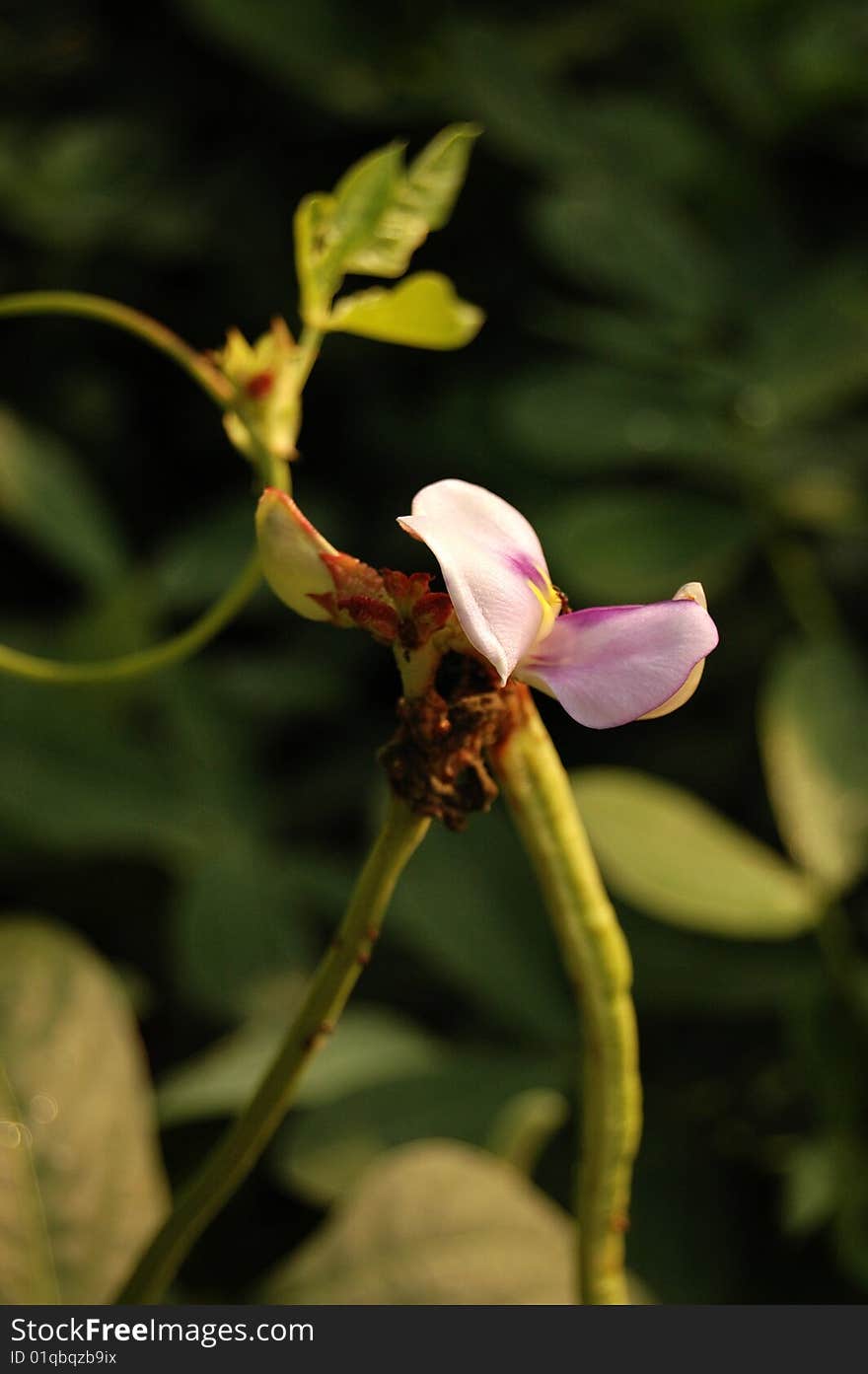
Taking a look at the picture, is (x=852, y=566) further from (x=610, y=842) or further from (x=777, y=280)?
(x=610, y=842)

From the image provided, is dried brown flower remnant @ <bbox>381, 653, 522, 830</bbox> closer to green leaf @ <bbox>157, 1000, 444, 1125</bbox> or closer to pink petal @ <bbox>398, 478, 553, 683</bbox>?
pink petal @ <bbox>398, 478, 553, 683</bbox>

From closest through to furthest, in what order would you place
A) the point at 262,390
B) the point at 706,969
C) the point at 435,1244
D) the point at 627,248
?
the point at 262,390 < the point at 435,1244 < the point at 706,969 < the point at 627,248

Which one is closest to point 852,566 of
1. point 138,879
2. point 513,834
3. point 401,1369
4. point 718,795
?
point 718,795

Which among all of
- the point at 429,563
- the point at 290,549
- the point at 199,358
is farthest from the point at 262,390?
the point at 429,563

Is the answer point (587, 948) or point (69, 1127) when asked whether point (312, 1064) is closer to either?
point (69, 1127)

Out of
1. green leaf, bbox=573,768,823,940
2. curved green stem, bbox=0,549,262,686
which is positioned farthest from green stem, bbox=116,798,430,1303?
green leaf, bbox=573,768,823,940

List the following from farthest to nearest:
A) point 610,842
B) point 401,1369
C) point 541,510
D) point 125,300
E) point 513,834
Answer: point 125,300
point 541,510
point 513,834
point 610,842
point 401,1369

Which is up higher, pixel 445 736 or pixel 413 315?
pixel 413 315

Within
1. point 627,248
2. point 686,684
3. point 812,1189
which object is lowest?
point 812,1189
